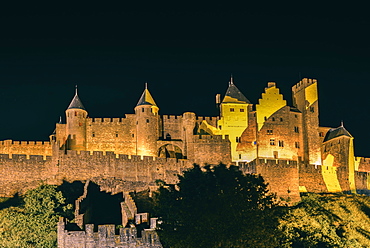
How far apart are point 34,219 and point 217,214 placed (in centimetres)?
1526

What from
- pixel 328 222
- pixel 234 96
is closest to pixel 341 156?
pixel 234 96

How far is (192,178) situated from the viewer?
4941 cm

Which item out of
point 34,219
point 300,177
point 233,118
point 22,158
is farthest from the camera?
point 233,118

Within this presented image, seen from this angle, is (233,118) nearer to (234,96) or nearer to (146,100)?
(234,96)

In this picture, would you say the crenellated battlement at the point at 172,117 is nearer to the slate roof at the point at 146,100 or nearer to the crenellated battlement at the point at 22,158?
the slate roof at the point at 146,100

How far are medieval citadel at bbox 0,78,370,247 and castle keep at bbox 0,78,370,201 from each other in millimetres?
82

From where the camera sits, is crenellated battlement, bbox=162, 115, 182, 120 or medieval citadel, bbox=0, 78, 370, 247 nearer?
medieval citadel, bbox=0, 78, 370, 247

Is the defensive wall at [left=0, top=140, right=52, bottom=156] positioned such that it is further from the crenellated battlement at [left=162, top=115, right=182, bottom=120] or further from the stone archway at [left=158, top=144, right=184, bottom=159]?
the crenellated battlement at [left=162, top=115, right=182, bottom=120]

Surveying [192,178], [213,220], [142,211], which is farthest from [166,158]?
[213,220]

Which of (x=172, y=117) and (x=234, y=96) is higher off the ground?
(x=234, y=96)

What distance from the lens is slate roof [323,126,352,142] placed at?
72488 mm

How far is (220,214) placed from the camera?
145 ft

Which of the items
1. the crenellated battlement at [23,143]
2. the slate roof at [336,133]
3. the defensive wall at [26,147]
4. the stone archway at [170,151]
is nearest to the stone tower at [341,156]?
the slate roof at [336,133]

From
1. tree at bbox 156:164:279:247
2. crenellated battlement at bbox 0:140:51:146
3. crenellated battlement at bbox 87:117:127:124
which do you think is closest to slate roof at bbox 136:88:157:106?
crenellated battlement at bbox 87:117:127:124
